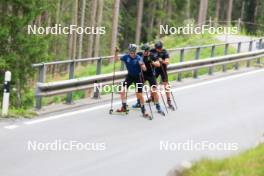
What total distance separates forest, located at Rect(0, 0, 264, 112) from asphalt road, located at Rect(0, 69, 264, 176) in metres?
9.35

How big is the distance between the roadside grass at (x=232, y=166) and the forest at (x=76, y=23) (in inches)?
569

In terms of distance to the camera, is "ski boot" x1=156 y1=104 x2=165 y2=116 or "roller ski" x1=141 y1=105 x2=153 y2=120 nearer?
"roller ski" x1=141 y1=105 x2=153 y2=120

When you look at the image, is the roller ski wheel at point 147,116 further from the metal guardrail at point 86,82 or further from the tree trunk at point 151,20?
the tree trunk at point 151,20

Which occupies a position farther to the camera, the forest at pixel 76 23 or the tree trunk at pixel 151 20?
the tree trunk at pixel 151 20

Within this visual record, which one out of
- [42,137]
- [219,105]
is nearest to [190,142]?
[42,137]

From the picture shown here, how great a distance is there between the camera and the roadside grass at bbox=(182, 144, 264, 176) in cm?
771

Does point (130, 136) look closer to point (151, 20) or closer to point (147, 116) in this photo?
point (147, 116)

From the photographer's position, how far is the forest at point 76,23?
25797 millimetres

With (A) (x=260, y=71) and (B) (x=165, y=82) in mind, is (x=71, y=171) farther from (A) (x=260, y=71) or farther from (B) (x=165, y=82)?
(A) (x=260, y=71)

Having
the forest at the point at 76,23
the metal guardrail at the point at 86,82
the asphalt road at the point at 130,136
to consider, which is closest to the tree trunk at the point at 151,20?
the forest at the point at 76,23

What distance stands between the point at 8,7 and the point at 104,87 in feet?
46.6

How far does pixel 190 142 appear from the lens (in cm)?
1145

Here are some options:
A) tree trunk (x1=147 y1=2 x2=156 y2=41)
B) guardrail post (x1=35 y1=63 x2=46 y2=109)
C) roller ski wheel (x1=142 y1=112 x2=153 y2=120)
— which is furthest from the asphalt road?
tree trunk (x1=147 y1=2 x2=156 y2=41)

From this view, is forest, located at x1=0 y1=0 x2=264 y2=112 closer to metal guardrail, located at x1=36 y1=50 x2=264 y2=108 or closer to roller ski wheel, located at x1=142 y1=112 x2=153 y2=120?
metal guardrail, located at x1=36 y1=50 x2=264 y2=108
